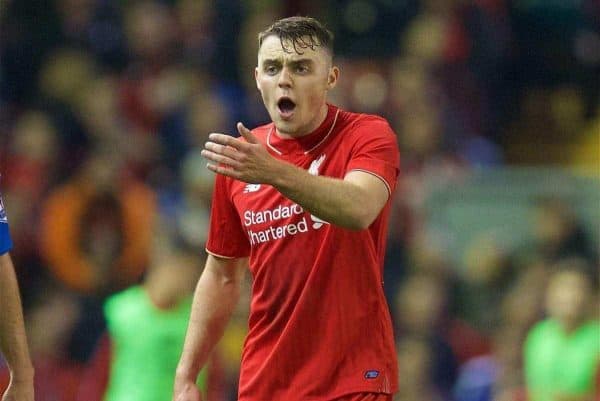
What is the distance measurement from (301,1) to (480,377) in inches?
163

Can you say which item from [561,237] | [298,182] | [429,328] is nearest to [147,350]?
[429,328]

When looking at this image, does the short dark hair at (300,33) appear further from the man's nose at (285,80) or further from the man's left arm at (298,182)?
the man's left arm at (298,182)

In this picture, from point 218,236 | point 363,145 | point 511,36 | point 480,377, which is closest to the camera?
point 363,145

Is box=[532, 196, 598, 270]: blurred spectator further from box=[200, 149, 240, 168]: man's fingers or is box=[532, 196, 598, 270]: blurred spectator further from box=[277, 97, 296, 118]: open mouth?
box=[200, 149, 240, 168]: man's fingers

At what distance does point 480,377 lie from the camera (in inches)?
418

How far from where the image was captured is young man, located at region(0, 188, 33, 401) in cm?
550

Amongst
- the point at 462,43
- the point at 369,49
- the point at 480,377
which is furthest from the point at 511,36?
the point at 480,377

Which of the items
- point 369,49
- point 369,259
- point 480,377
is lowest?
Answer: point 480,377

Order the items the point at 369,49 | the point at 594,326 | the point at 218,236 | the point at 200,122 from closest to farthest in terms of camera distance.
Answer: the point at 218,236
the point at 594,326
the point at 200,122
the point at 369,49

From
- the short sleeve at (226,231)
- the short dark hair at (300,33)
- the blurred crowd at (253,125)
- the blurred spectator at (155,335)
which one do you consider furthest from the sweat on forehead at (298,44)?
the blurred crowd at (253,125)

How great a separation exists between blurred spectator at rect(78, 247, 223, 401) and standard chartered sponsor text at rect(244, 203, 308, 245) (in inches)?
118

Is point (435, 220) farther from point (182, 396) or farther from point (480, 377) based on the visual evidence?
point (182, 396)

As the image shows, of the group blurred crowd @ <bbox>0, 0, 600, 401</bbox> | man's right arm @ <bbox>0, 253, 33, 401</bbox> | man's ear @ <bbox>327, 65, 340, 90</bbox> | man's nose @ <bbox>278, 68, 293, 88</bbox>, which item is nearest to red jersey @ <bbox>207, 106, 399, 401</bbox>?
man's ear @ <bbox>327, 65, 340, 90</bbox>

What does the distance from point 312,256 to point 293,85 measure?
63 centimetres
